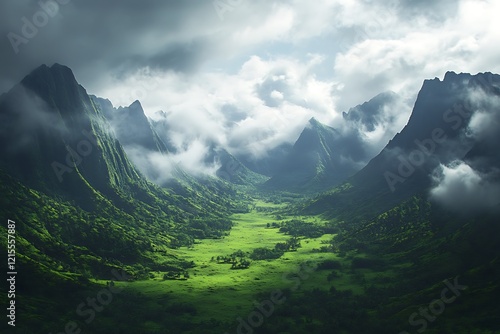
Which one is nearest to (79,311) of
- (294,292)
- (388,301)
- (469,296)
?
(294,292)

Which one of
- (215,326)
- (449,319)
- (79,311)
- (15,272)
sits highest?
(15,272)

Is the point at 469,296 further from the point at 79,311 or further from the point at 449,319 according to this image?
the point at 79,311

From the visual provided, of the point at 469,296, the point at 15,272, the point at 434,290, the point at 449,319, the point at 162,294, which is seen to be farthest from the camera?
the point at 162,294

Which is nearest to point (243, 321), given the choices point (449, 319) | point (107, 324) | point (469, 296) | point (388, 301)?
point (107, 324)

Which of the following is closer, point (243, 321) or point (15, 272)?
point (243, 321)

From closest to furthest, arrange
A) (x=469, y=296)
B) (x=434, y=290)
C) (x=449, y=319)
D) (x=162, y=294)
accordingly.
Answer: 1. (x=449, y=319)
2. (x=469, y=296)
3. (x=434, y=290)
4. (x=162, y=294)

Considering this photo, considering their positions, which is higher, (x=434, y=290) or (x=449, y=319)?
(x=434, y=290)

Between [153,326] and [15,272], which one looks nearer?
[153,326]

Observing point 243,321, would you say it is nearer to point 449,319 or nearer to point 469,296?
point 449,319

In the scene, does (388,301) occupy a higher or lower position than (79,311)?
lower
